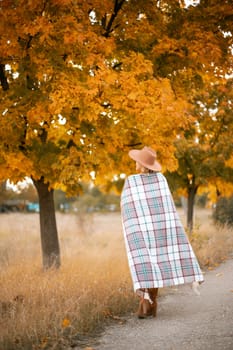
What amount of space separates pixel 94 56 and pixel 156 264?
3.12 meters

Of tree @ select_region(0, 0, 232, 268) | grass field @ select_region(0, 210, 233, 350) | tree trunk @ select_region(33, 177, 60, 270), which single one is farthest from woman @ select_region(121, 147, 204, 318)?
tree trunk @ select_region(33, 177, 60, 270)

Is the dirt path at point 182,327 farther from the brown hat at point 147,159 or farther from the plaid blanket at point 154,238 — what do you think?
the brown hat at point 147,159

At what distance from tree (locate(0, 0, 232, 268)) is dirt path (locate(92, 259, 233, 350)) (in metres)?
2.24

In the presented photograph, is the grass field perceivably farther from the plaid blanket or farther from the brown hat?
the brown hat

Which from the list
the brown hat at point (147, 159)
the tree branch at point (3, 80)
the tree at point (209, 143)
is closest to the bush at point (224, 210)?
the tree at point (209, 143)

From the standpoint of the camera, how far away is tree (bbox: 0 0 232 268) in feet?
23.9

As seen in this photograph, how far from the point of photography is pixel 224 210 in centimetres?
1770

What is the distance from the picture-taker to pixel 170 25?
→ 27.7ft

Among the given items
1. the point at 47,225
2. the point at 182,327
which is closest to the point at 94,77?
the point at 47,225

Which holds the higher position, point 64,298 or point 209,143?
point 209,143

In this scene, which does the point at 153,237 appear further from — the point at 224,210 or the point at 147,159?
the point at 224,210

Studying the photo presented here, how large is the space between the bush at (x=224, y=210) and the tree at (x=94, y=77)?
9.21m

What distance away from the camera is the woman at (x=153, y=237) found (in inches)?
232

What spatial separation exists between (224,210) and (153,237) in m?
12.2
